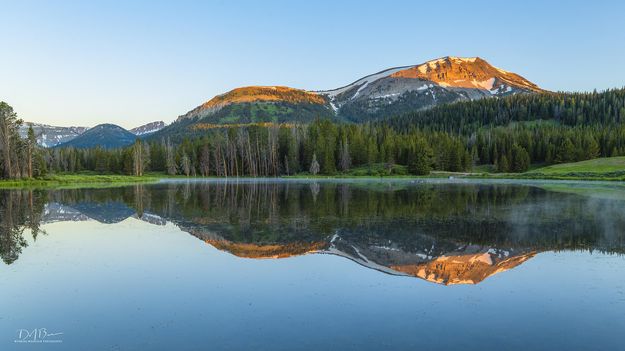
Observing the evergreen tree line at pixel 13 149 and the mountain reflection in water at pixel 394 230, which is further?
the evergreen tree line at pixel 13 149

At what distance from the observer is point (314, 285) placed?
47.5ft

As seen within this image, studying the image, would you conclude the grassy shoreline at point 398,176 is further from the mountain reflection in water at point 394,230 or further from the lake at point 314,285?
the lake at point 314,285

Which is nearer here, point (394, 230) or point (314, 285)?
point (314, 285)

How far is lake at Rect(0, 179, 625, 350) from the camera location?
10.1m

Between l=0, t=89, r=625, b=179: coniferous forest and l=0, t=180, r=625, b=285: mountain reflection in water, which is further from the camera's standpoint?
l=0, t=89, r=625, b=179: coniferous forest

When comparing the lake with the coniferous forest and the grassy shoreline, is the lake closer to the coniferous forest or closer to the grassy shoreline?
the grassy shoreline

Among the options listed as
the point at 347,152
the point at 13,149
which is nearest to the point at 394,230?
the point at 13,149

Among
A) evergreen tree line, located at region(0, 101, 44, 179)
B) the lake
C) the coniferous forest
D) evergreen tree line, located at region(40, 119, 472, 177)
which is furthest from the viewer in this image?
evergreen tree line, located at region(40, 119, 472, 177)

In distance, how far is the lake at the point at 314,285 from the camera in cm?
1010

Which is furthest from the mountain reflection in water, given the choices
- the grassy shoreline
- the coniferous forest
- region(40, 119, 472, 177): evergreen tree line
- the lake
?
region(40, 119, 472, 177): evergreen tree line

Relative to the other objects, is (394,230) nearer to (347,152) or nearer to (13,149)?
(13,149)

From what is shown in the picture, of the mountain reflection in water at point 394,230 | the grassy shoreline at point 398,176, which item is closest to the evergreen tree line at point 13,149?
the grassy shoreline at point 398,176

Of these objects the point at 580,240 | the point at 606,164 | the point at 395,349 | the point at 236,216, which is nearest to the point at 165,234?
the point at 236,216

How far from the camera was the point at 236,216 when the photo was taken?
1293 inches
